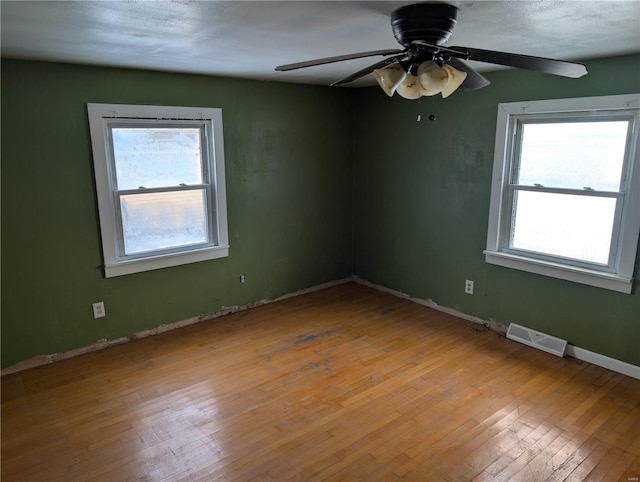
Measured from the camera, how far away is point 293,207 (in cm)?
459

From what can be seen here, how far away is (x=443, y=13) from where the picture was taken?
5.92 feet

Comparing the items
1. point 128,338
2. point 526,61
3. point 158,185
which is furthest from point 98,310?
point 526,61

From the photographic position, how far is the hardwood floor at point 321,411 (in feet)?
7.43

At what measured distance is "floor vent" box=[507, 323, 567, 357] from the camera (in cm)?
343

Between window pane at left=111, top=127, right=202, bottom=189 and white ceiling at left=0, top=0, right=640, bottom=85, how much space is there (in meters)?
0.59

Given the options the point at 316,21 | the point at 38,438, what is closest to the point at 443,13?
the point at 316,21

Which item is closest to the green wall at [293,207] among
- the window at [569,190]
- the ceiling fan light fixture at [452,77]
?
the window at [569,190]

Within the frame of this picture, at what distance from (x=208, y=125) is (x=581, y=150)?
9.80 feet

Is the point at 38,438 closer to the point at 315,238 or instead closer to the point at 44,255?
the point at 44,255

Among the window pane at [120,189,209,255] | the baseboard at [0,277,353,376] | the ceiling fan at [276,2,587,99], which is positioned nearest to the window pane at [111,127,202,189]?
the window pane at [120,189,209,255]

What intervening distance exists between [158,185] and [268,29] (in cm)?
192

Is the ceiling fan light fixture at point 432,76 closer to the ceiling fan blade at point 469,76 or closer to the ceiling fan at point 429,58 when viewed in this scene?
the ceiling fan at point 429,58

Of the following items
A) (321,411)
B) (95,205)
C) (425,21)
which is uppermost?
(425,21)

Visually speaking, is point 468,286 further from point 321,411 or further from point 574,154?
point 321,411
